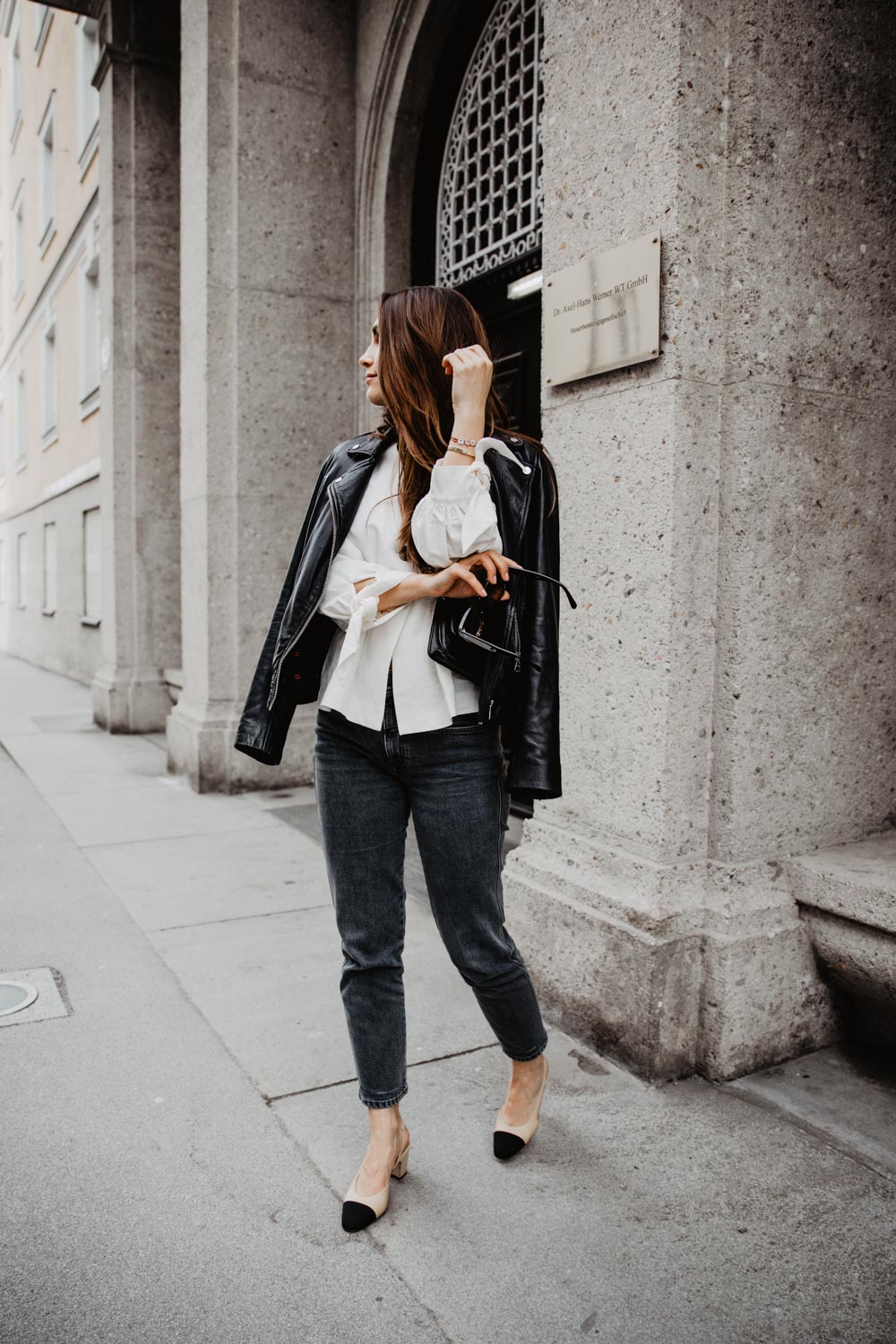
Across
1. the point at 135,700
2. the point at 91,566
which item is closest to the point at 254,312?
the point at 135,700

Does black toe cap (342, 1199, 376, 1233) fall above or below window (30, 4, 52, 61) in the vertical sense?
below

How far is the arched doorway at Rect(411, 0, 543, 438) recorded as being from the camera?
5188 mm

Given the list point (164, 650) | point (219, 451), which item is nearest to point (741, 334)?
point (219, 451)

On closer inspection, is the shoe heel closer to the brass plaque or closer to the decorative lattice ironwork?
the brass plaque

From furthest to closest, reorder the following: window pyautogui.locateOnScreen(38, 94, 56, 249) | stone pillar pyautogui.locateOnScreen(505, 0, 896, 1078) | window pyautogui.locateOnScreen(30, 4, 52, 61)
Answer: window pyautogui.locateOnScreen(38, 94, 56, 249) < window pyautogui.locateOnScreen(30, 4, 52, 61) < stone pillar pyautogui.locateOnScreen(505, 0, 896, 1078)

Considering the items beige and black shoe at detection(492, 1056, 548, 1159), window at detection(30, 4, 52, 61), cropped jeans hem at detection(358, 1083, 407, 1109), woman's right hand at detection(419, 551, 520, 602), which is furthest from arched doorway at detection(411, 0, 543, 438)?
window at detection(30, 4, 52, 61)

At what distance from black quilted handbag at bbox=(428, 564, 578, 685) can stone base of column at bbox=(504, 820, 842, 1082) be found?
3.59 ft

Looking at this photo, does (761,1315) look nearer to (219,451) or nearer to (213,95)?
(219,451)

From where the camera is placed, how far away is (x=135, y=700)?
925 centimetres

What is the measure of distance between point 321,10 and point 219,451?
2933mm

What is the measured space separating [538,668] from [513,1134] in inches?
46.8

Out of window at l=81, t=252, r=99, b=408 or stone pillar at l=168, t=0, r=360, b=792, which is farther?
window at l=81, t=252, r=99, b=408

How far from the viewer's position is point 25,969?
3.66 m

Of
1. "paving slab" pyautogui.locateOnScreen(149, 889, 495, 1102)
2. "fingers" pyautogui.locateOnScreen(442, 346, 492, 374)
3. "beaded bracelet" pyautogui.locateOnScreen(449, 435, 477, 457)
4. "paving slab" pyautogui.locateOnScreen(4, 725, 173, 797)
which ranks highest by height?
"fingers" pyautogui.locateOnScreen(442, 346, 492, 374)
